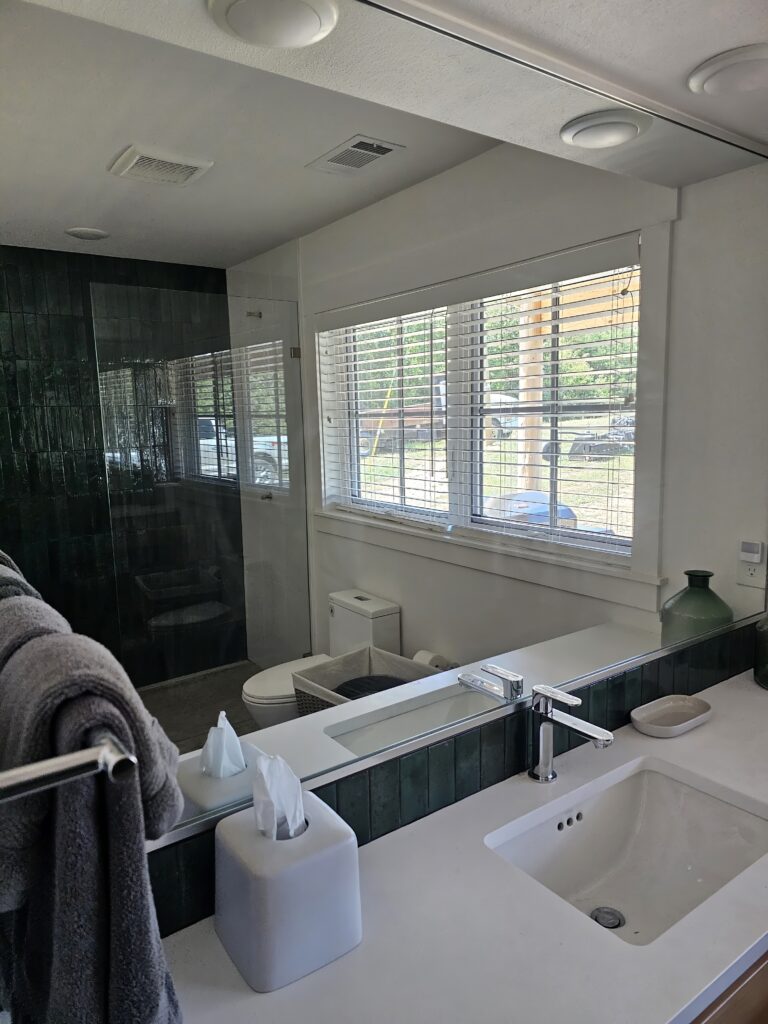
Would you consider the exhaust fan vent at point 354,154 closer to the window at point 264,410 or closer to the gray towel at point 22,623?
the window at point 264,410

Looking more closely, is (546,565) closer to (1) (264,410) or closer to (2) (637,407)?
(2) (637,407)

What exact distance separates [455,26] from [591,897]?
1493mm

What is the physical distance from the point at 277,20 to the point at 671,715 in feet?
5.04

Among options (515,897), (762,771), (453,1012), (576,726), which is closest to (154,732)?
(453,1012)

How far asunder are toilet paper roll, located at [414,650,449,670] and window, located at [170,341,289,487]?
1.77ft

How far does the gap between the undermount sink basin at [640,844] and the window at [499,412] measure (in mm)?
655

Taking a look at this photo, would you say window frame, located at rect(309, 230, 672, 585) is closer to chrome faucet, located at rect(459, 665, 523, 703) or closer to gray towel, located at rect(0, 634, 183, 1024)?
chrome faucet, located at rect(459, 665, 523, 703)

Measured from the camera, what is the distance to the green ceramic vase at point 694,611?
1.71 meters

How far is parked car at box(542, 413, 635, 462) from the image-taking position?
1.80 meters

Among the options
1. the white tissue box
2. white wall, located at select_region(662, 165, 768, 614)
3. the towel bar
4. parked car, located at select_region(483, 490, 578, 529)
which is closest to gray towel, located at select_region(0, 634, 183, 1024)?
the towel bar

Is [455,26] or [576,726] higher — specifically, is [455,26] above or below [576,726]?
above

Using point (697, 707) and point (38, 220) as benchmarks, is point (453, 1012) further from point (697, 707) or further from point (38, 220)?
point (38, 220)

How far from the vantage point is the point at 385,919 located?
0.96m

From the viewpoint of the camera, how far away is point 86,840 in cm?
61
